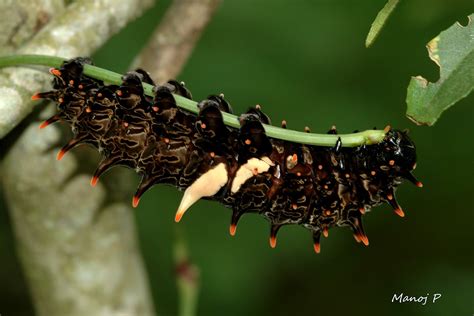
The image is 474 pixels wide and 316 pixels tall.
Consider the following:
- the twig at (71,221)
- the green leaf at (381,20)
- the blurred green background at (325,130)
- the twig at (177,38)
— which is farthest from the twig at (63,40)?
the blurred green background at (325,130)

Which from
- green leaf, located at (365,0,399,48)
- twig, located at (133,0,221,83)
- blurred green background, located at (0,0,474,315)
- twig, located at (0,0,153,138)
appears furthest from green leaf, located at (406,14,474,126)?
blurred green background, located at (0,0,474,315)

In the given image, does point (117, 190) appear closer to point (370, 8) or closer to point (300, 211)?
point (300, 211)

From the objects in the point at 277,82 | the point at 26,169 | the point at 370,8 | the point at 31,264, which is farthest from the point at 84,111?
the point at 370,8

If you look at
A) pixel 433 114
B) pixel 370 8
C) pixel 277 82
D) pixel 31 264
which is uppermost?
pixel 433 114

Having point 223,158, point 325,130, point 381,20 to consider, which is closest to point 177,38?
point 223,158

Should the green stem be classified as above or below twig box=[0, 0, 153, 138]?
above

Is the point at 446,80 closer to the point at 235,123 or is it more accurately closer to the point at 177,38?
the point at 235,123

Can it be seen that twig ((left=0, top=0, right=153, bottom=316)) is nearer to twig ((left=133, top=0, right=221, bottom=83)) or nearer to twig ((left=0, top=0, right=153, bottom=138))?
twig ((left=0, top=0, right=153, bottom=138))
